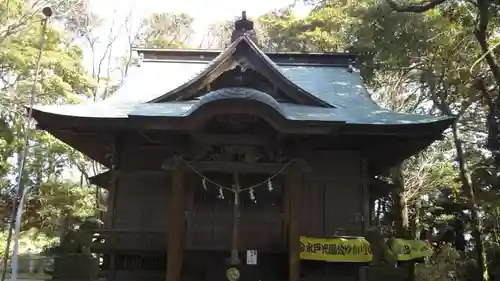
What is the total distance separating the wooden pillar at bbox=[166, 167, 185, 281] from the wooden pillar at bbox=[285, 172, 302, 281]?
6.46ft

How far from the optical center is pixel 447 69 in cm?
1577

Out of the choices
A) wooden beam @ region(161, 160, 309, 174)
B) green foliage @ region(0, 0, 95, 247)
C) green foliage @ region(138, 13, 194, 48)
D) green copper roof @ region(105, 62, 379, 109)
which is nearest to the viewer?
wooden beam @ region(161, 160, 309, 174)

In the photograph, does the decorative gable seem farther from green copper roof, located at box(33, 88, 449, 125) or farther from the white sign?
the white sign

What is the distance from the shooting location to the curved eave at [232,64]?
1010cm

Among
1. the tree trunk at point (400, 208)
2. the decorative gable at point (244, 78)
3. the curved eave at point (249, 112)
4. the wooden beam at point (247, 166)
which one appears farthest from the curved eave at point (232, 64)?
the tree trunk at point (400, 208)

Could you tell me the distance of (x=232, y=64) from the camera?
34.1 ft

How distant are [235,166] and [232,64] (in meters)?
2.88

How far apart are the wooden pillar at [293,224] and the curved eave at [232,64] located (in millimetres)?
2207

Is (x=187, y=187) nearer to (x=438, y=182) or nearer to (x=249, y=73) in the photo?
(x=249, y=73)

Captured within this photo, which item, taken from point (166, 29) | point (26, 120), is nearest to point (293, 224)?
point (26, 120)

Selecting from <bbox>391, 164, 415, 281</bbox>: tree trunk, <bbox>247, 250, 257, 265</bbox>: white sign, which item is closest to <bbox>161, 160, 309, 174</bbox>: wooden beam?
<bbox>247, 250, 257, 265</bbox>: white sign

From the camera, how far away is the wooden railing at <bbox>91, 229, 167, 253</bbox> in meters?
9.10

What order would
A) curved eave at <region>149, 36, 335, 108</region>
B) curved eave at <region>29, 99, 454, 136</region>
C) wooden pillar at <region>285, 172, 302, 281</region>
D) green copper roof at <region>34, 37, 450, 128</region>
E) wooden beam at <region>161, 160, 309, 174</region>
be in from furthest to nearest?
curved eave at <region>149, 36, 335, 108</region> → green copper roof at <region>34, 37, 450, 128</region> → wooden beam at <region>161, 160, 309, 174</region> → wooden pillar at <region>285, 172, 302, 281</region> → curved eave at <region>29, 99, 454, 136</region>

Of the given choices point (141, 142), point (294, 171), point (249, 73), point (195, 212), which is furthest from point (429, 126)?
point (141, 142)
